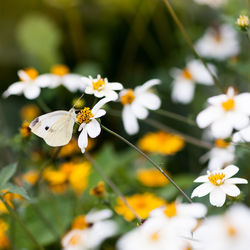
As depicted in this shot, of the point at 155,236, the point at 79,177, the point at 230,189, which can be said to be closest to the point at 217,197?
the point at 230,189

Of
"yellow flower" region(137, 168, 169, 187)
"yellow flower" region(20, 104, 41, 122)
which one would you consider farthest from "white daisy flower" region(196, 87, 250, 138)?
"yellow flower" region(20, 104, 41, 122)

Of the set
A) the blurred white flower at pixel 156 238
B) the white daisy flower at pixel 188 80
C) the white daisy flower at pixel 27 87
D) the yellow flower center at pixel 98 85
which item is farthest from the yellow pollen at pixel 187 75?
the blurred white flower at pixel 156 238

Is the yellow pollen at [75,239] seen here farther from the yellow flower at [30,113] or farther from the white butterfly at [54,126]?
the yellow flower at [30,113]

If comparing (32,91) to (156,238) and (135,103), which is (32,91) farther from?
(156,238)

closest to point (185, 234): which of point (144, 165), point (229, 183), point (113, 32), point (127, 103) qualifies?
point (229, 183)

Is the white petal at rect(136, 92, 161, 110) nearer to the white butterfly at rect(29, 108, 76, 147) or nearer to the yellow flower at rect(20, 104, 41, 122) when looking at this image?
the white butterfly at rect(29, 108, 76, 147)
